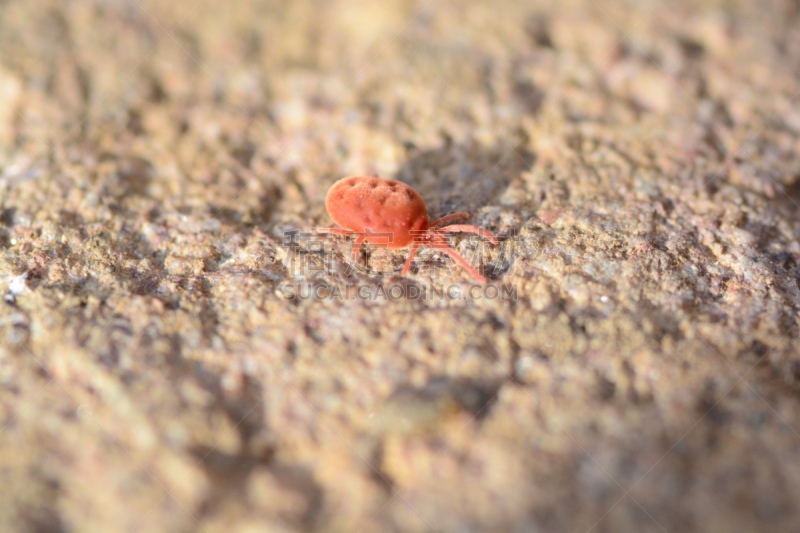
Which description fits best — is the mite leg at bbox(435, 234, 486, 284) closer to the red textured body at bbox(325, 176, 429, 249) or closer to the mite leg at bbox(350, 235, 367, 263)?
the red textured body at bbox(325, 176, 429, 249)

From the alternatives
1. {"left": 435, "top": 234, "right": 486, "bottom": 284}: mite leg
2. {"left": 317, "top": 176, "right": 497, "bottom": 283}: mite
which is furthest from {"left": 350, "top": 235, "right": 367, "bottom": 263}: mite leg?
{"left": 435, "top": 234, "right": 486, "bottom": 284}: mite leg

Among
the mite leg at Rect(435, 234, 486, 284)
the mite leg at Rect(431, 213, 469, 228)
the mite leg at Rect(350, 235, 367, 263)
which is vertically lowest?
the mite leg at Rect(435, 234, 486, 284)

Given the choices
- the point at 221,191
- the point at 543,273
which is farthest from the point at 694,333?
the point at 221,191

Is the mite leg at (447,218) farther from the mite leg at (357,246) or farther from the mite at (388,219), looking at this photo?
the mite leg at (357,246)

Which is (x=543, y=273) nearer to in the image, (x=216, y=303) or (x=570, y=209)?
(x=570, y=209)

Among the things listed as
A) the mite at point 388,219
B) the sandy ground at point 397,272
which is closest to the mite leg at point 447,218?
the mite at point 388,219
